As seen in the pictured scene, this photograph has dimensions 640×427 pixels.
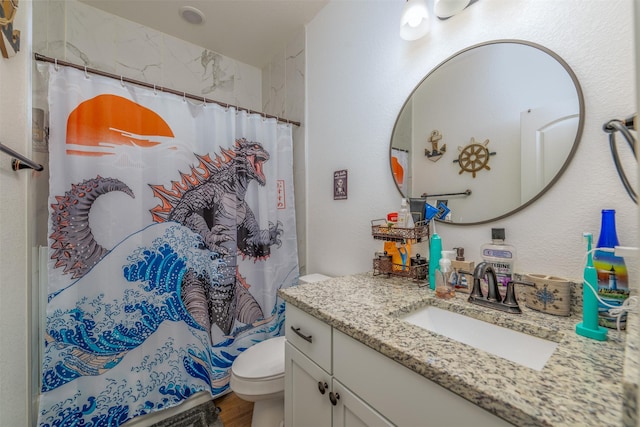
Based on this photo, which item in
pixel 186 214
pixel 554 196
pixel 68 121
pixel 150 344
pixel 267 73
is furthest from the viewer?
pixel 267 73

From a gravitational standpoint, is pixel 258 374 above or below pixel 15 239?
below

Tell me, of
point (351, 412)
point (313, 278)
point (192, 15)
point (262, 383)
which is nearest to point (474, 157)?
point (351, 412)

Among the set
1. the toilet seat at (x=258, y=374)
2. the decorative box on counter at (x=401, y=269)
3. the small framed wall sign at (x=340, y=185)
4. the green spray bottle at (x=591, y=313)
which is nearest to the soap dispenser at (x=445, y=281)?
the decorative box on counter at (x=401, y=269)

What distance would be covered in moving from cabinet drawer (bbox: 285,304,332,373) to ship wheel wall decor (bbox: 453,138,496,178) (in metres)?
0.88

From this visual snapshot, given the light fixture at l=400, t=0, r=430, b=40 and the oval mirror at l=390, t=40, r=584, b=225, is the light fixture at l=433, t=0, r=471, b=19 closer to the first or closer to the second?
the light fixture at l=400, t=0, r=430, b=40

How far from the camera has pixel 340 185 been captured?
163 cm

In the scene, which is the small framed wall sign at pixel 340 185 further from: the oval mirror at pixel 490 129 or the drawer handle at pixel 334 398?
the drawer handle at pixel 334 398

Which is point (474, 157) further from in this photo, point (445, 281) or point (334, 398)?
point (334, 398)

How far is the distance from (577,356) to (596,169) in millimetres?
583

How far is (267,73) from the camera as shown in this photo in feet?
7.87

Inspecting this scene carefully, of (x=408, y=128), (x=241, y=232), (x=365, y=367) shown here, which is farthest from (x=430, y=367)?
(x=241, y=232)

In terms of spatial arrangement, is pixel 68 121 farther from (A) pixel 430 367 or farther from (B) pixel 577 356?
(B) pixel 577 356

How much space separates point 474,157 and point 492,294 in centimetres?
56

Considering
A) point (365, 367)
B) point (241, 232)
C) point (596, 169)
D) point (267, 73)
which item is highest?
point (267, 73)
